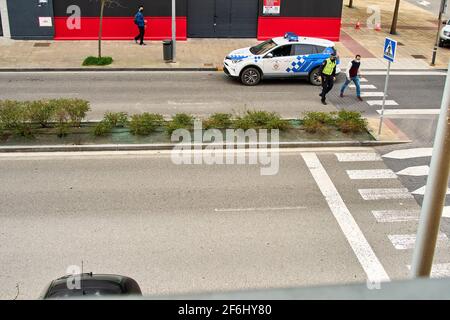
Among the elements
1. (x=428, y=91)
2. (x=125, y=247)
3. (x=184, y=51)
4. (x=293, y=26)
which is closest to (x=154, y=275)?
(x=125, y=247)

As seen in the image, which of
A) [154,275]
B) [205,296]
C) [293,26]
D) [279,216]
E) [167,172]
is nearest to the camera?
[205,296]

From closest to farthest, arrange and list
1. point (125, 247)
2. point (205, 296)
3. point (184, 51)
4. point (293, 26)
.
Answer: point (205, 296) → point (125, 247) → point (184, 51) → point (293, 26)

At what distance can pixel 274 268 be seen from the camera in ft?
29.6

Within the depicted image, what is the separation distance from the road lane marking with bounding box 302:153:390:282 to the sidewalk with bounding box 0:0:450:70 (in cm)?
1079

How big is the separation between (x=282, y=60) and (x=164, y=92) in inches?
179

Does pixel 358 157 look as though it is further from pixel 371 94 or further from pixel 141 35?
pixel 141 35

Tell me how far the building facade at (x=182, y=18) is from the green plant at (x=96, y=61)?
406 cm

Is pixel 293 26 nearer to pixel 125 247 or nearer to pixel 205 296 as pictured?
pixel 125 247

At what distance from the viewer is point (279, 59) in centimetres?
1983

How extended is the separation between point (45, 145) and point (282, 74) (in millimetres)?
9653

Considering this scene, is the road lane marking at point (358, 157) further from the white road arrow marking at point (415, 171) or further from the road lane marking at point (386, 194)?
the road lane marking at point (386, 194)

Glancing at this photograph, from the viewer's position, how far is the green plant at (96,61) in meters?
22.2

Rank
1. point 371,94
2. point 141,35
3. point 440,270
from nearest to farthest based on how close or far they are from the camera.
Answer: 1. point 440,270
2. point 371,94
3. point 141,35

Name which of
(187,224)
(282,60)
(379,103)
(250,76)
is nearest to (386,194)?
(187,224)
